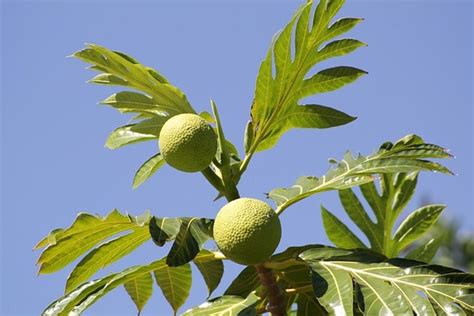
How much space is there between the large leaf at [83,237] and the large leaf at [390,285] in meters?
0.49

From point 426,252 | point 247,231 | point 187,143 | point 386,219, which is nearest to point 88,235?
point 187,143

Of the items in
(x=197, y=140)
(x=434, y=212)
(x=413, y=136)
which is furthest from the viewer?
(x=434, y=212)

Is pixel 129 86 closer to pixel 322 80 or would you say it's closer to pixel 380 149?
pixel 322 80

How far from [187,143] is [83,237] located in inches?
15.9

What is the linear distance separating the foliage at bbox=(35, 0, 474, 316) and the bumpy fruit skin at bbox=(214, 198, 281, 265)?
6 cm

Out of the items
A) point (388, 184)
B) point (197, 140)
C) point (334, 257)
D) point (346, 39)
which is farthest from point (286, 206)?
point (388, 184)

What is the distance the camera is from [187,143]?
6.52ft

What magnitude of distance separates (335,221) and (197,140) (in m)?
0.91

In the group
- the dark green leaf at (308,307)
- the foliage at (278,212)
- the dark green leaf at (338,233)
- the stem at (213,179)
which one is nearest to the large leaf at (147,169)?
the foliage at (278,212)

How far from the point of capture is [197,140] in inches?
78.5

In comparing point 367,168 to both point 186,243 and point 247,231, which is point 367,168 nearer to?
point 247,231

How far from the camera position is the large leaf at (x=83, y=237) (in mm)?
2033

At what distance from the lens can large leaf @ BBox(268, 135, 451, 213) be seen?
2180mm

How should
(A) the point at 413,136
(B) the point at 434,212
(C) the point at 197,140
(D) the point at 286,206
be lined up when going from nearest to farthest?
1. (C) the point at 197,140
2. (D) the point at 286,206
3. (A) the point at 413,136
4. (B) the point at 434,212
